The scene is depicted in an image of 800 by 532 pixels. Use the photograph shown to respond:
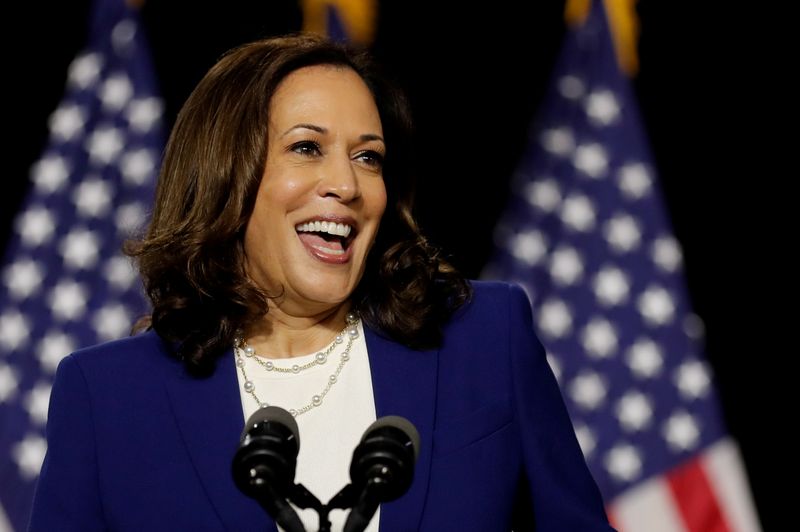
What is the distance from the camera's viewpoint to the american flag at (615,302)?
10.7ft

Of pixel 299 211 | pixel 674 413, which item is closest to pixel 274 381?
pixel 299 211

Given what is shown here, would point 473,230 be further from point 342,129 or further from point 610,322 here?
point 342,129

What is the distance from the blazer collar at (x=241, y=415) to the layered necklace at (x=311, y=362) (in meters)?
0.04

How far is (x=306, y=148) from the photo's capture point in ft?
5.25

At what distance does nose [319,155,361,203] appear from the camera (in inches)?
61.5

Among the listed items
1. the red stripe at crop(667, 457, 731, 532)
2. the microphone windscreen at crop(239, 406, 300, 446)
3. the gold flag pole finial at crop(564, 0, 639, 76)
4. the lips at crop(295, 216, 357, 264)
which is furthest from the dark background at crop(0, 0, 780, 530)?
the microphone windscreen at crop(239, 406, 300, 446)

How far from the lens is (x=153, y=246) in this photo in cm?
168

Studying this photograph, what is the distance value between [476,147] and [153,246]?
1757 mm

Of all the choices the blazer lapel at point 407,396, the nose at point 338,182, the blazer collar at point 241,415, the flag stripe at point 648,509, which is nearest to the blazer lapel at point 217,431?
the blazer collar at point 241,415

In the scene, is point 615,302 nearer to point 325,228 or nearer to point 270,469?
point 325,228

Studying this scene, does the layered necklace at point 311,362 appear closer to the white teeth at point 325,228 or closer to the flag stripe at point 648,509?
the white teeth at point 325,228

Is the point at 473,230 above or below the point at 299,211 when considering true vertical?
below

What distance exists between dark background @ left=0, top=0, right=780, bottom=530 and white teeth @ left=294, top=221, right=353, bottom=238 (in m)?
1.64

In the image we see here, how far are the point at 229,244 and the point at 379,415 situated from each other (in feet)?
1.25
